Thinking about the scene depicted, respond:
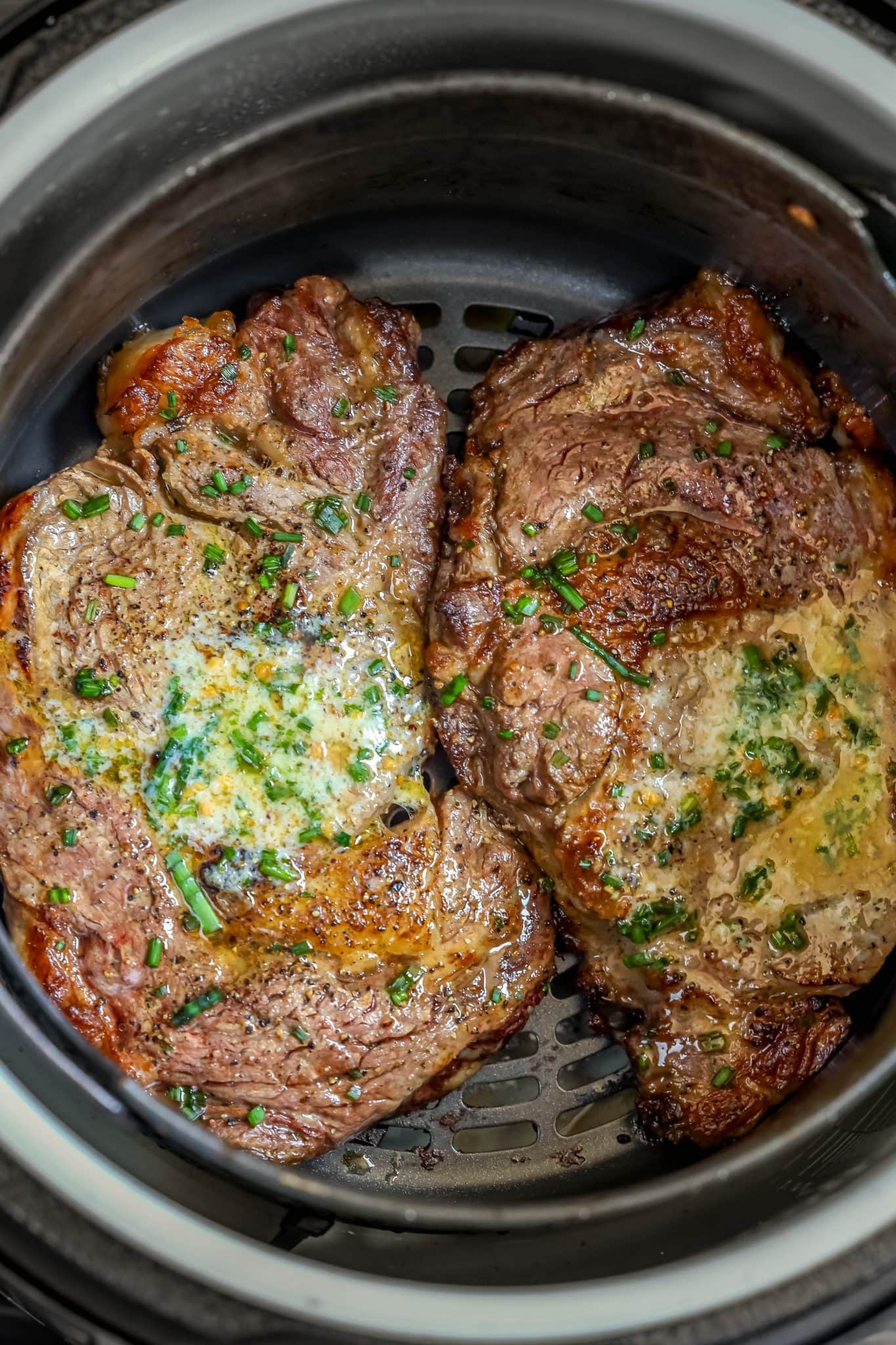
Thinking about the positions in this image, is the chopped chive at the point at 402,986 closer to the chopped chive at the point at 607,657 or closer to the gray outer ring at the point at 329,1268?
the gray outer ring at the point at 329,1268

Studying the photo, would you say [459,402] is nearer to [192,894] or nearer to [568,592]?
[568,592]

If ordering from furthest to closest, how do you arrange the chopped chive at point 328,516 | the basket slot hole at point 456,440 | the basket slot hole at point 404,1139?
the basket slot hole at point 456,440
the basket slot hole at point 404,1139
the chopped chive at point 328,516

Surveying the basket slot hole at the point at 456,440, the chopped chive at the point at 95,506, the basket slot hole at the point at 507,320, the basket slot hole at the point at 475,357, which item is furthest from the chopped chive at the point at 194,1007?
the basket slot hole at the point at 507,320

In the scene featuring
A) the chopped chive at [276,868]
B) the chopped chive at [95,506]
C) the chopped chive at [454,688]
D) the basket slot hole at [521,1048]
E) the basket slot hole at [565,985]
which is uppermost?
the chopped chive at [454,688]

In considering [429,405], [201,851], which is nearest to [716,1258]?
[201,851]

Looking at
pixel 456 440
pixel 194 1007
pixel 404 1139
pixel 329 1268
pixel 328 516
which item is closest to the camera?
pixel 329 1268

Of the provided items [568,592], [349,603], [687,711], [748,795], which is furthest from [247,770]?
[748,795]

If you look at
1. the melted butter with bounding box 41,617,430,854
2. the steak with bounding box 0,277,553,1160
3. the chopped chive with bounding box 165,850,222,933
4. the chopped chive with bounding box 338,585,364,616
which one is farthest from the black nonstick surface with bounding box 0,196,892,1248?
the chopped chive with bounding box 165,850,222,933
